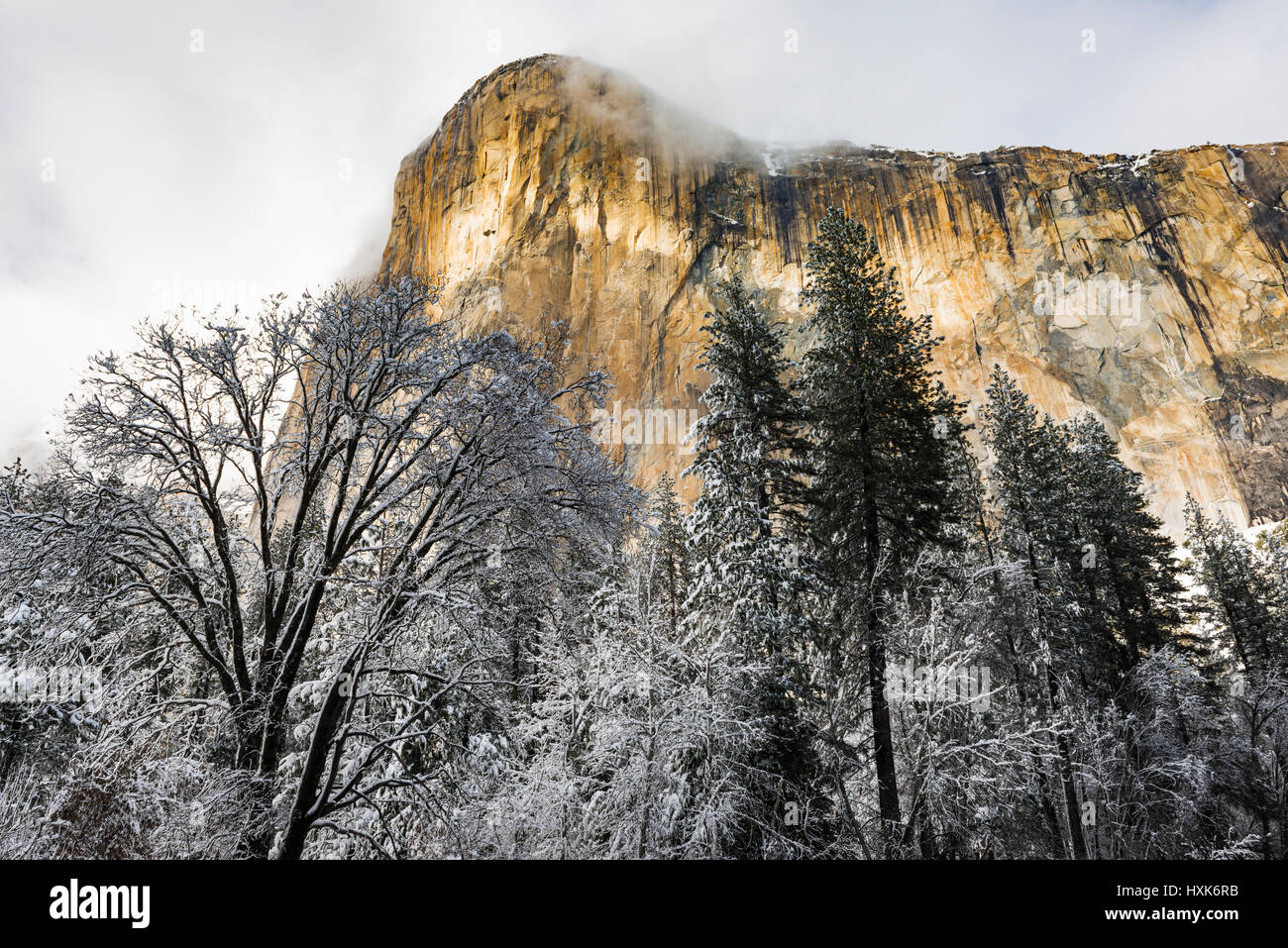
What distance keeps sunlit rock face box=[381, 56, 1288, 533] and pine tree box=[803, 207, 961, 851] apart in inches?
1704

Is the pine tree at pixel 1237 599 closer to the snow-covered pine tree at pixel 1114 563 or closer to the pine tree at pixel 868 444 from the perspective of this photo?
the snow-covered pine tree at pixel 1114 563

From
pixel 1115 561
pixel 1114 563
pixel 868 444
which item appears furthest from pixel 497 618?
pixel 1115 561

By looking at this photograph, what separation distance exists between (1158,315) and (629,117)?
6441cm

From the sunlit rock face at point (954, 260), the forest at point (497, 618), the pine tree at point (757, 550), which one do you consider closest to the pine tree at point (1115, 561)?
the forest at point (497, 618)

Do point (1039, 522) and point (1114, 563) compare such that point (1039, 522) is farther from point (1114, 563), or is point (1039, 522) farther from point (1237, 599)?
point (1237, 599)

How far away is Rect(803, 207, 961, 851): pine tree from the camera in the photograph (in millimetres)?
12258

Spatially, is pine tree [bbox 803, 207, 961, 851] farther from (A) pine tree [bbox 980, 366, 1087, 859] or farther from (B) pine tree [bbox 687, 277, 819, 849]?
(A) pine tree [bbox 980, 366, 1087, 859]

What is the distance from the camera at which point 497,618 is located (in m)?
8.79

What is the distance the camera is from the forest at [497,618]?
791 cm

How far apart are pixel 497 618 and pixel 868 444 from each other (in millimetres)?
8153

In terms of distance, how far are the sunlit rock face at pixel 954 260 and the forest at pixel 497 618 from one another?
147 feet
